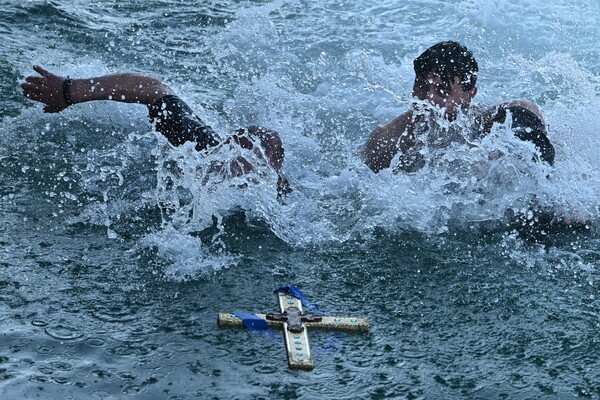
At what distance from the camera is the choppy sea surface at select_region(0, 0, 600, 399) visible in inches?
126

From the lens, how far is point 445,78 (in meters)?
4.90

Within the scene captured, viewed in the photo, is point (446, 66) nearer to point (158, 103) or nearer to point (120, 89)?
point (158, 103)

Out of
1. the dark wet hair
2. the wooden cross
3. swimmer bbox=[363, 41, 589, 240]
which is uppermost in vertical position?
the dark wet hair

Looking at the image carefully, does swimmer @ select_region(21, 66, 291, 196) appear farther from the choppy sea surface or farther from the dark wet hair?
the dark wet hair

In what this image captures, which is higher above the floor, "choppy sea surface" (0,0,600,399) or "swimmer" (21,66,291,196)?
"swimmer" (21,66,291,196)

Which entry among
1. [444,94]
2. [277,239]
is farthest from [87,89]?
[444,94]

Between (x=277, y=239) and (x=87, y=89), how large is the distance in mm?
1386

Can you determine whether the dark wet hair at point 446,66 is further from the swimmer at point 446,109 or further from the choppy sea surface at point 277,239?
the choppy sea surface at point 277,239

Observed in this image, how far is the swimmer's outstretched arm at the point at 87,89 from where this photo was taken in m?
4.83

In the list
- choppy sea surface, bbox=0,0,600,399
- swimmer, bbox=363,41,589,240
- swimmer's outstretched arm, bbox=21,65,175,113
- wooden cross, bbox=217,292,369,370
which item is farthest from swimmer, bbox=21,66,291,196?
wooden cross, bbox=217,292,369,370

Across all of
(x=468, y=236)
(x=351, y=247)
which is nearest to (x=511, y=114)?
(x=468, y=236)

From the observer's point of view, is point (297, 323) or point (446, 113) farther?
point (446, 113)

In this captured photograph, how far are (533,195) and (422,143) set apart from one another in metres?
0.65

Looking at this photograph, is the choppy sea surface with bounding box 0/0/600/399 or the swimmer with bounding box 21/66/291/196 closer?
the choppy sea surface with bounding box 0/0/600/399
